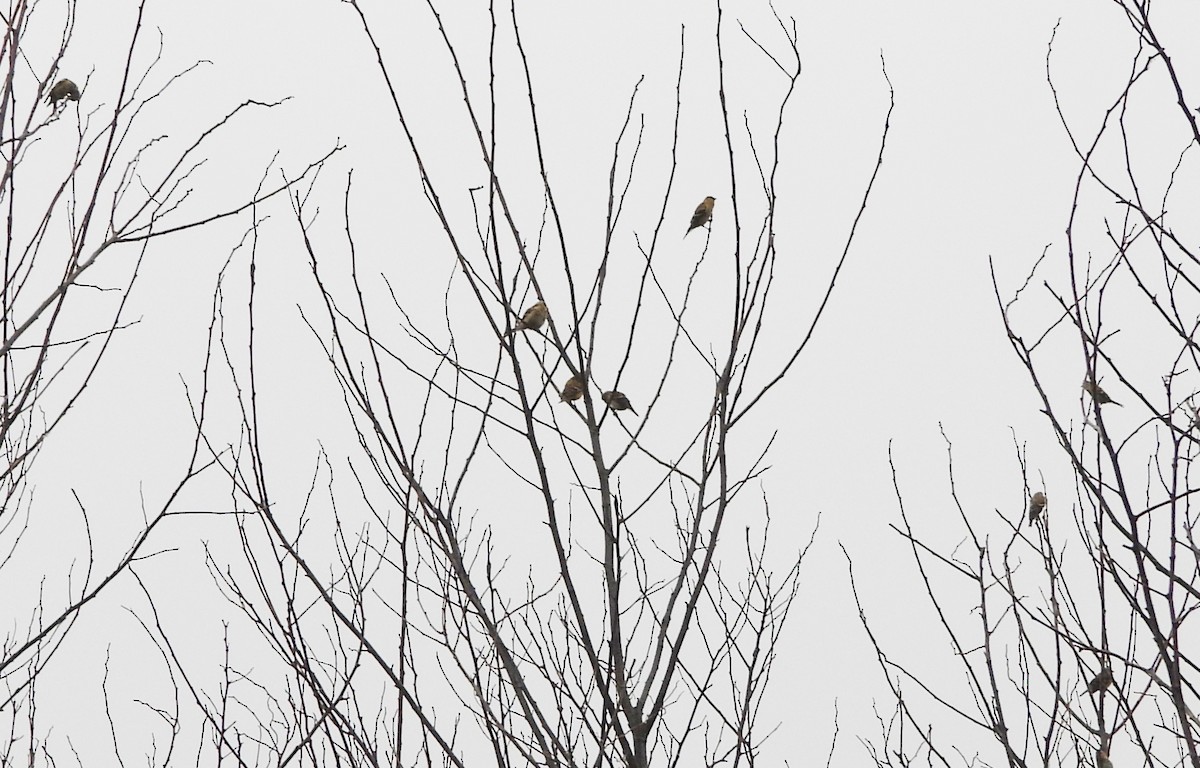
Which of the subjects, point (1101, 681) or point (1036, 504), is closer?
point (1101, 681)

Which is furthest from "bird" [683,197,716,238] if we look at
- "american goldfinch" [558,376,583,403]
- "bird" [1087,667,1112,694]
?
"bird" [1087,667,1112,694]

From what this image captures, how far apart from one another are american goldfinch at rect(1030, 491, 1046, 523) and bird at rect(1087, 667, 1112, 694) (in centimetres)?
58

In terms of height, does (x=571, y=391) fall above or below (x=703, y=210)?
below

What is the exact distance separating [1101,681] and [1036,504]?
2.69 ft

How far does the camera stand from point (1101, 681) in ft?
7.97

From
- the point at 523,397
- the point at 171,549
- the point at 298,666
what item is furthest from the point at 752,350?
the point at 171,549

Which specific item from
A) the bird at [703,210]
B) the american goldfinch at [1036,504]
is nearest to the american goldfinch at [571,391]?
the bird at [703,210]

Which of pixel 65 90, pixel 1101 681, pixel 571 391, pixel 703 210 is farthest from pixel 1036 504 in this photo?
pixel 65 90

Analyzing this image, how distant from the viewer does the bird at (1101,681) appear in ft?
7.63

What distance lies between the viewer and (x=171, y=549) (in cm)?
234

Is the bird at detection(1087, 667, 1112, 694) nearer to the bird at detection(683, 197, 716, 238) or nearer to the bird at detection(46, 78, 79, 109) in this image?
the bird at detection(683, 197, 716, 238)

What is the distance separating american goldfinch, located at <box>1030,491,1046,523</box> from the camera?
3.14m

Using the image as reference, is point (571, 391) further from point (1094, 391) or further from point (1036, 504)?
point (1036, 504)

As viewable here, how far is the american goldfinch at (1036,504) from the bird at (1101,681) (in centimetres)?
58
